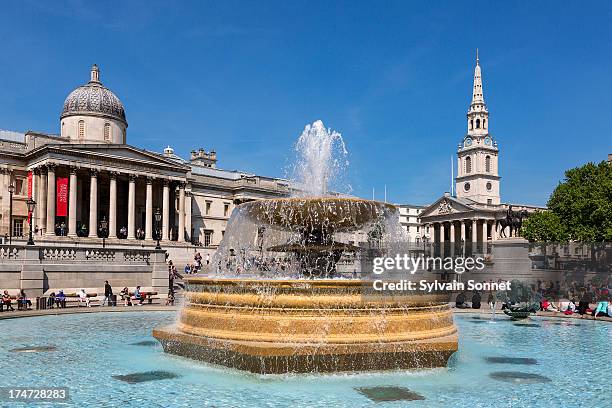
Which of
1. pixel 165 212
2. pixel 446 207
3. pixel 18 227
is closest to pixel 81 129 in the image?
pixel 18 227

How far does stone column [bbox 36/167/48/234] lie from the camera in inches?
2044

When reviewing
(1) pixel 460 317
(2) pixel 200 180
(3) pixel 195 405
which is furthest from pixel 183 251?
(3) pixel 195 405

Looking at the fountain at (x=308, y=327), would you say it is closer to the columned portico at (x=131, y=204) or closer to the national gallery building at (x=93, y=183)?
the national gallery building at (x=93, y=183)

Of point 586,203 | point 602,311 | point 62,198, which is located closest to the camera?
point 602,311

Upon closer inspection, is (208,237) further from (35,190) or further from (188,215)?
(35,190)

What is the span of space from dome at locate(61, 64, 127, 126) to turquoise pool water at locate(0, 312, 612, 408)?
49.7 m

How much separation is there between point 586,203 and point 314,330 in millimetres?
50859

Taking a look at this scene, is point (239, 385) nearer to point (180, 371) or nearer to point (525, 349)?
point (180, 371)

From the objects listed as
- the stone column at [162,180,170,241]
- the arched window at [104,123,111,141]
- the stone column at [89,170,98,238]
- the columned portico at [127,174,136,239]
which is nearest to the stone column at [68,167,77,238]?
the stone column at [89,170,98,238]

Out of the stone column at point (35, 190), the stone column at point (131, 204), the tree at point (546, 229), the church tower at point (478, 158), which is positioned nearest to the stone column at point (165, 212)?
the stone column at point (131, 204)

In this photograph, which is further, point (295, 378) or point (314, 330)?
point (314, 330)

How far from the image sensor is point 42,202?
5181 centimetres

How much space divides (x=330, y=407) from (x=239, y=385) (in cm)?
173

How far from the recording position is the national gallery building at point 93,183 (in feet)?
170
